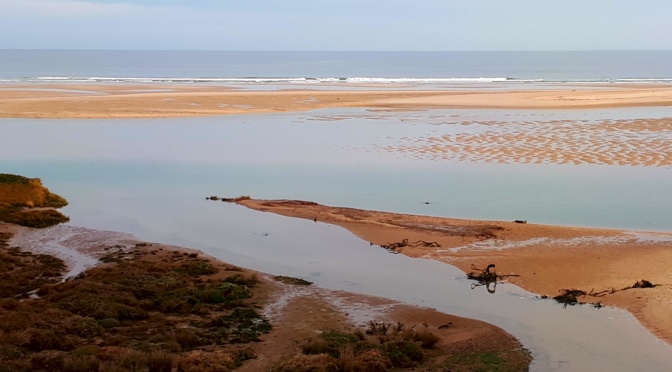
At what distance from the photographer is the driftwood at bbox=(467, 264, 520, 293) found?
14.6 metres

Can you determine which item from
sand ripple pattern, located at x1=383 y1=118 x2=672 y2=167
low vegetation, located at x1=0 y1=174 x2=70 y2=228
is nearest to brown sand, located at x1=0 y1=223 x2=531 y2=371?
low vegetation, located at x1=0 y1=174 x2=70 y2=228

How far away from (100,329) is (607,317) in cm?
838

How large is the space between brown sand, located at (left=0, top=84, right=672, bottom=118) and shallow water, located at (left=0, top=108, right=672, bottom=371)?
1008 cm

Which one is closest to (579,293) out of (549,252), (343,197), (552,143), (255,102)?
(549,252)

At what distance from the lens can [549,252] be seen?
16.4 meters

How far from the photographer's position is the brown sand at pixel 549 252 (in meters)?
13.7

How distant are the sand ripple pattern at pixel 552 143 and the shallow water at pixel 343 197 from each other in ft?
4.76

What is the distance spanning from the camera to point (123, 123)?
44781 mm

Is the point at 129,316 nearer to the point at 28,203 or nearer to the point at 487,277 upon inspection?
the point at 487,277

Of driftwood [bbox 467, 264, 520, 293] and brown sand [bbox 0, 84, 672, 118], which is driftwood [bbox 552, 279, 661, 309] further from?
brown sand [bbox 0, 84, 672, 118]

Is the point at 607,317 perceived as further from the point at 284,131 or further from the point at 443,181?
the point at 284,131

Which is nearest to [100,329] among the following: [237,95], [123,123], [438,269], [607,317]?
[438,269]

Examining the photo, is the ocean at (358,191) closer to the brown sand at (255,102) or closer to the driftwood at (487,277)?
the driftwood at (487,277)

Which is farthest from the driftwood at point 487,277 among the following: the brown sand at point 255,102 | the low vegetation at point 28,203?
the brown sand at point 255,102
